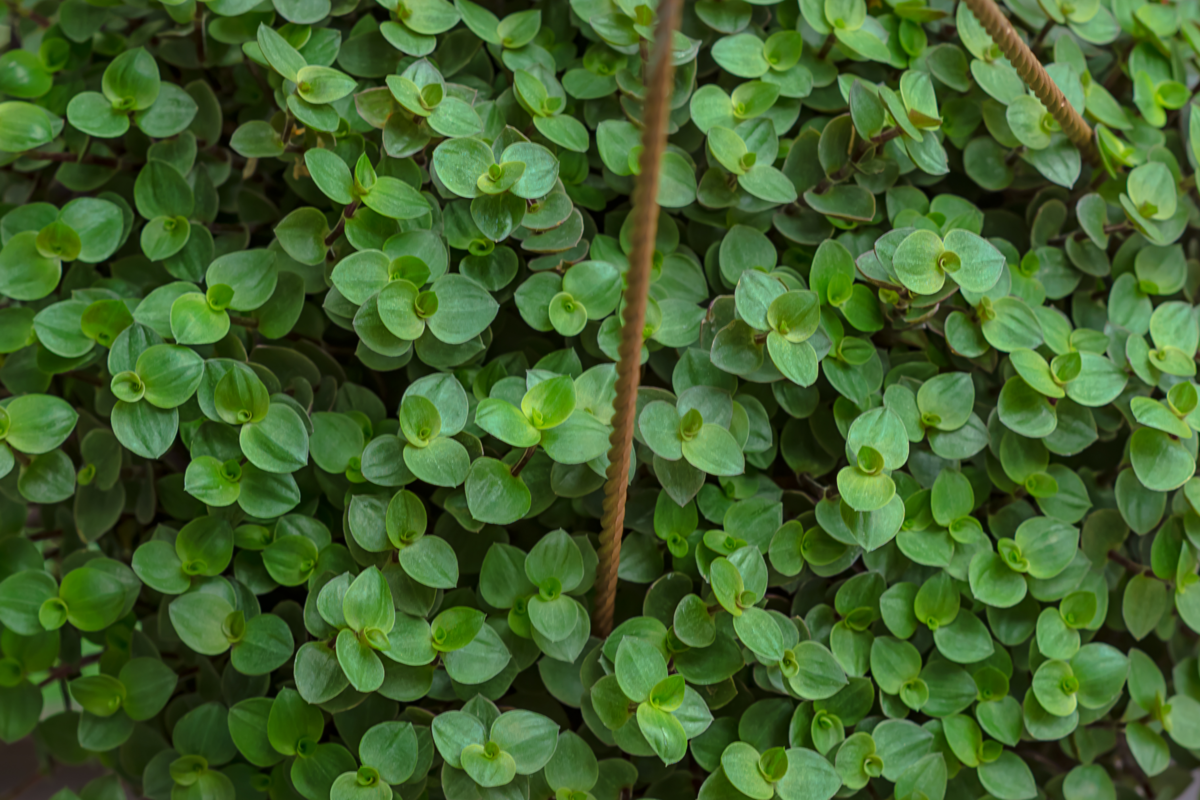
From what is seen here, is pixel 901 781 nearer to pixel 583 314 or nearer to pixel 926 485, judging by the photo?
pixel 926 485

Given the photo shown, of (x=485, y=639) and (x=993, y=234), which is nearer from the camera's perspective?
(x=485, y=639)

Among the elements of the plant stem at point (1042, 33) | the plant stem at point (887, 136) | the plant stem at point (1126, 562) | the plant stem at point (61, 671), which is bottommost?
the plant stem at point (61, 671)

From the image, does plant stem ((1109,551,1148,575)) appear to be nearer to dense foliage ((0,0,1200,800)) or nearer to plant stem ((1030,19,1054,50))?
dense foliage ((0,0,1200,800))

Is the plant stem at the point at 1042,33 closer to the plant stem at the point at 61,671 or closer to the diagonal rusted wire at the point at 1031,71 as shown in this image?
the diagonal rusted wire at the point at 1031,71

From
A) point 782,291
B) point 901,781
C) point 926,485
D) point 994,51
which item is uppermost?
point 994,51

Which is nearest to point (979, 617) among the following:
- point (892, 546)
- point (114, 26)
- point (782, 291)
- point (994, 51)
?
point (892, 546)

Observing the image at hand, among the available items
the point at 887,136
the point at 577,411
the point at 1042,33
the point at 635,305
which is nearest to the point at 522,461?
the point at 577,411

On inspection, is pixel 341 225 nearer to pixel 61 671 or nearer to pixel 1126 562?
pixel 61 671

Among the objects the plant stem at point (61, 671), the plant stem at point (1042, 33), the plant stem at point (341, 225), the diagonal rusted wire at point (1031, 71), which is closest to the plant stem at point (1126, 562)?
the diagonal rusted wire at point (1031, 71)
